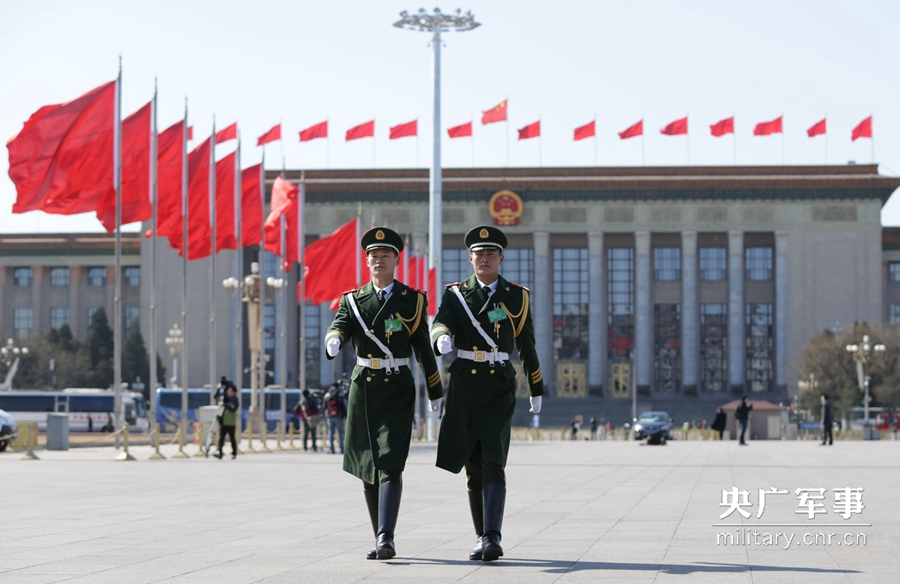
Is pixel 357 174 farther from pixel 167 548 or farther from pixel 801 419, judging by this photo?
pixel 167 548

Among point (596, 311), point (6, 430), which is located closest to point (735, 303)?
A: point (596, 311)

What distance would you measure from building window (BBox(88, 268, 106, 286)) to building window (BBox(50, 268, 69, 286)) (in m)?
1.58

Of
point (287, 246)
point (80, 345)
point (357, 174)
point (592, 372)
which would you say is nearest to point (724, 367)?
point (592, 372)

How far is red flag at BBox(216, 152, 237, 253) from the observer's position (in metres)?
31.1

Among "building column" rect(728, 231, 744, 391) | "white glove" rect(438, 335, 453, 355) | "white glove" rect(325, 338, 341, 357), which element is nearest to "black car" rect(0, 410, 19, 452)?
"white glove" rect(325, 338, 341, 357)

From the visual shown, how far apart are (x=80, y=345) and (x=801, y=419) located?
4173 cm

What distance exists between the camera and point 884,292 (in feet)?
294

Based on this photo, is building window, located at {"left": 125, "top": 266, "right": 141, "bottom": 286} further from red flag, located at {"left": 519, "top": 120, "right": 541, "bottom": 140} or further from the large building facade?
red flag, located at {"left": 519, "top": 120, "right": 541, "bottom": 140}

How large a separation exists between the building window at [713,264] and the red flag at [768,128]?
21.3m

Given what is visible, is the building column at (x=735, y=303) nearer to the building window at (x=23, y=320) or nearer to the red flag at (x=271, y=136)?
the red flag at (x=271, y=136)

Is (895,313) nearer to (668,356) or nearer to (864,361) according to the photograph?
(668,356)

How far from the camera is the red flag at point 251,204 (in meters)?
33.4

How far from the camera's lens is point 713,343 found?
83.6 m

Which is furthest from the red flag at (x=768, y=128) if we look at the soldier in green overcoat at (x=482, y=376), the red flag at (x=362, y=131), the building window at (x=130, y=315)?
the soldier in green overcoat at (x=482, y=376)
